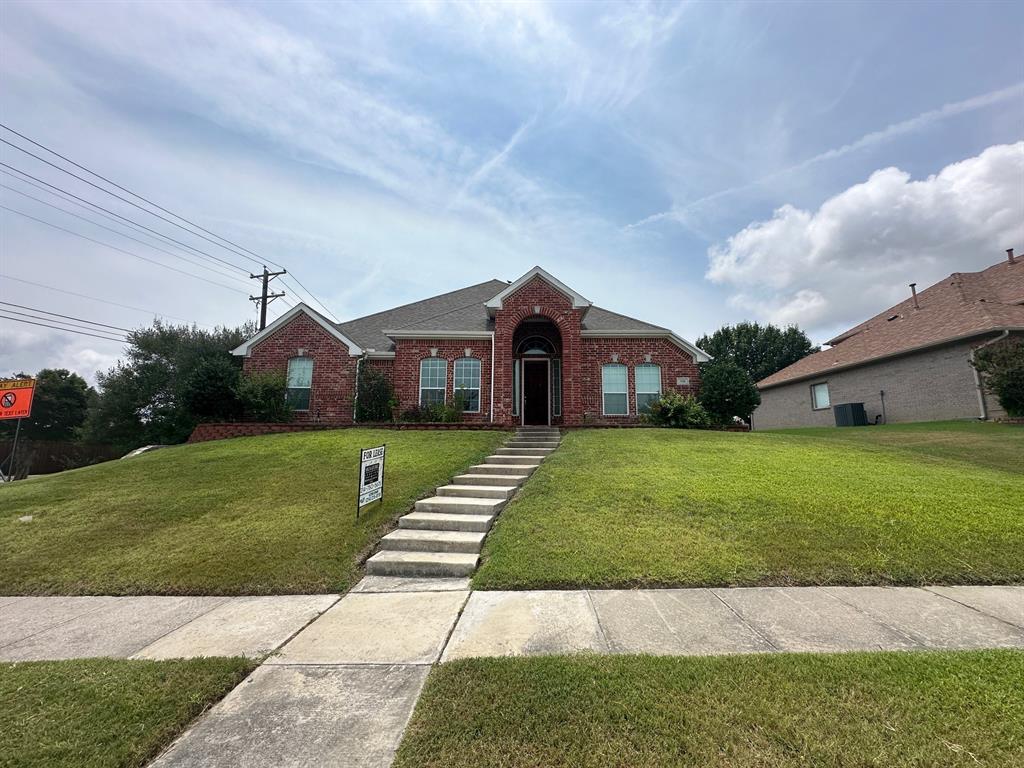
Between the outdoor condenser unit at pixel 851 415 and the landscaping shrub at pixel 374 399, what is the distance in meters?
19.5

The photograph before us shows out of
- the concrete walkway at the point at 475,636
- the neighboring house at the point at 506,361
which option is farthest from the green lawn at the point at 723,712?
the neighboring house at the point at 506,361

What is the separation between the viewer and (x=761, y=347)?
134ft

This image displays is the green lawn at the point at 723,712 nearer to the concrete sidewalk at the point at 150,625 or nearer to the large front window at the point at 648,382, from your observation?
the concrete sidewalk at the point at 150,625

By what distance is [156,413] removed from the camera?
2736 centimetres

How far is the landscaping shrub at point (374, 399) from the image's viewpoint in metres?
15.2

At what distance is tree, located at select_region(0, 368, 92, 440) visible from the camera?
136 feet

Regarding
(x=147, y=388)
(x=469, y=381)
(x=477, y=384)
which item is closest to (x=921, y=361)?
(x=477, y=384)

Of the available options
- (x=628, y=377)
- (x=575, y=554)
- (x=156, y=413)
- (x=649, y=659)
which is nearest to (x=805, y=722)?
(x=649, y=659)

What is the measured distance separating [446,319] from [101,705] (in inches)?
585

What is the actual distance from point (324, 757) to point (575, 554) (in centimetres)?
340

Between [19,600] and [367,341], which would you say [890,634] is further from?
[367,341]

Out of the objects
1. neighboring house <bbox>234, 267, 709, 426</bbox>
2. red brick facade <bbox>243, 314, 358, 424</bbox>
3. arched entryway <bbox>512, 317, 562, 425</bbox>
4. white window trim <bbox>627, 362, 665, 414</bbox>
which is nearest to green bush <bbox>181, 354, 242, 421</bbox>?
red brick facade <bbox>243, 314, 358, 424</bbox>

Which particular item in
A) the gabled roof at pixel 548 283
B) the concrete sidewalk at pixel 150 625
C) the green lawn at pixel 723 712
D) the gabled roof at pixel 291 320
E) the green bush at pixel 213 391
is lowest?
the concrete sidewalk at pixel 150 625

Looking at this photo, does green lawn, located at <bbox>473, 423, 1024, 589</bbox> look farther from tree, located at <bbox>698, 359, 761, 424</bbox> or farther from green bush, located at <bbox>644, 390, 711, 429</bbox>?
tree, located at <bbox>698, 359, 761, 424</bbox>
